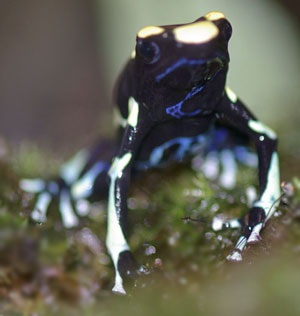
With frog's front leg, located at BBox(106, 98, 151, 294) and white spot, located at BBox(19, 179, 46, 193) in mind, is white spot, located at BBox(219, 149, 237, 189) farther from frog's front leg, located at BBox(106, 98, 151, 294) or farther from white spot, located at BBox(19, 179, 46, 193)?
white spot, located at BBox(19, 179, 46, 193)

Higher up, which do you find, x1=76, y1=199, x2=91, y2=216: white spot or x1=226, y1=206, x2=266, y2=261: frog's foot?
x1=226, y1=206, x2=266, y2=261: frog's foot

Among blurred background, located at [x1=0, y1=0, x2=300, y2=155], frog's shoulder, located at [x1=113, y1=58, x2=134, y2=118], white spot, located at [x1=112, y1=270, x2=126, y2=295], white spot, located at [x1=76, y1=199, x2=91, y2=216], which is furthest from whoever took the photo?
blurred background, located at [x1=0, y1=0, x2=300, y2=155]

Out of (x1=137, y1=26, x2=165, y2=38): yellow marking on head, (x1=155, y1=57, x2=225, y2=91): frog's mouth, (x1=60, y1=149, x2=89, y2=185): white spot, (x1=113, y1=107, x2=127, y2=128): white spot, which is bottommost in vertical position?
(x1=60, y1=149, x2=89, y2=185): white spot

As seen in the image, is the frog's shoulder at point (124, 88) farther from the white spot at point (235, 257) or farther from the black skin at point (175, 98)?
the white spot at point (235, 257)

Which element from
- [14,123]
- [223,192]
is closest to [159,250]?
[223,192]

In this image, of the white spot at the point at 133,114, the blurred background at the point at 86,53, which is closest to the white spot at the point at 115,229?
the white spot at the point at 133,114

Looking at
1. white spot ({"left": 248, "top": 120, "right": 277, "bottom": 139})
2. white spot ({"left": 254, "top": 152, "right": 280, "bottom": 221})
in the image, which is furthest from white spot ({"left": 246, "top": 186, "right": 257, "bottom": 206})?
white spot ({"left": 248, "top": 120, "right": 277, "bottom": 139})

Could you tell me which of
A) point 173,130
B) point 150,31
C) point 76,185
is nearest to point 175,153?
point 173,130
